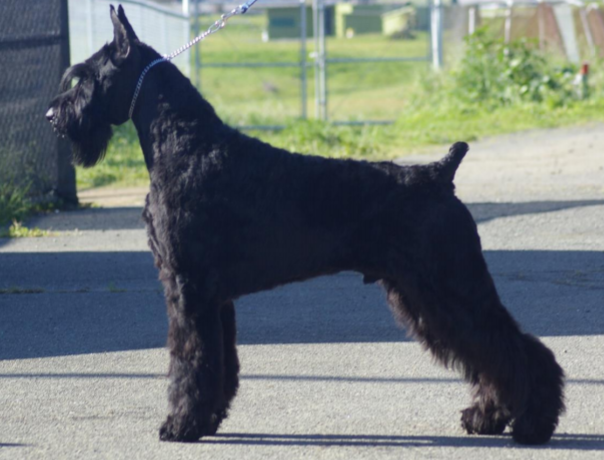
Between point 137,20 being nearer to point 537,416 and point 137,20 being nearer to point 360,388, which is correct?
point 360,388

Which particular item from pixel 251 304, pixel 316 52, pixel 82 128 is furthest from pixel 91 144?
pixel 316 52

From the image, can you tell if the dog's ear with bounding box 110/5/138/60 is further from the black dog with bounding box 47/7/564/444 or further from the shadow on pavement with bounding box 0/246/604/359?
the shadow on pavement with bounding box 0/246/604/359

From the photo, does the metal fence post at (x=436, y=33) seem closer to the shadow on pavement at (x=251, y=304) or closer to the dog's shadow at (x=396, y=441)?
the shadow on pavement at (x=251, y=304)

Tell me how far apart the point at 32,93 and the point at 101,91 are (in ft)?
19.5

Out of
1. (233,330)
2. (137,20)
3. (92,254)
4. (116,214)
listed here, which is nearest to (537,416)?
(233,330)

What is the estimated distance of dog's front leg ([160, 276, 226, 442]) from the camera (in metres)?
4.17

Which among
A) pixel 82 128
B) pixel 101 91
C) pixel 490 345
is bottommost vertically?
pixel 490 345

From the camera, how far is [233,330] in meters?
4.52

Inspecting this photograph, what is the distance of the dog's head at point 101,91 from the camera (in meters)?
4.38

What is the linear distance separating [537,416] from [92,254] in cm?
497

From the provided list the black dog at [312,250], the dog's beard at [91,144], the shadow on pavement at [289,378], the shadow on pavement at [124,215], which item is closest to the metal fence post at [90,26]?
the shadow on pavement at [124,215]

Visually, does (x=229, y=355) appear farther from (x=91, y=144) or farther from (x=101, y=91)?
(x=101, y=91)

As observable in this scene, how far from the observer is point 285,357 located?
554 cm

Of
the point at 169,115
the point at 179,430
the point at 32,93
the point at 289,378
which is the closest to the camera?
the point at 179,430
